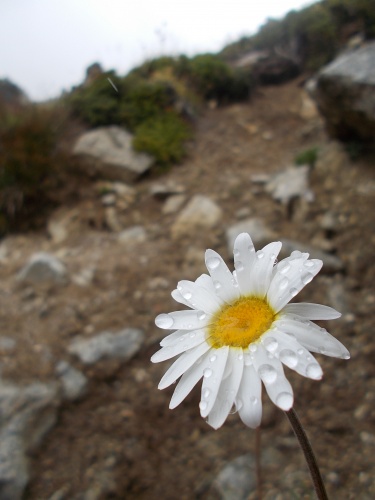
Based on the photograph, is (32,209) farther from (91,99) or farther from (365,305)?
(365,305)

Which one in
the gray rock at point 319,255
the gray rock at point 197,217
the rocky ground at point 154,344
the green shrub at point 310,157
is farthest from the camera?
the green shrub at point 310,157

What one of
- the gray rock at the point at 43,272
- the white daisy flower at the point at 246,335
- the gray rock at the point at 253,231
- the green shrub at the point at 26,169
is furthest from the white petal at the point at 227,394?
the green shrub at the point at 26,169

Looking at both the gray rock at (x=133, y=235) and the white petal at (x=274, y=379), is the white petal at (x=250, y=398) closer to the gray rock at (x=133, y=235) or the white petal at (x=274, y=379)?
the white petal at (x=274, y=379)

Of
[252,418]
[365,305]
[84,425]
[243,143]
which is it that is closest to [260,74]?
[243,143]

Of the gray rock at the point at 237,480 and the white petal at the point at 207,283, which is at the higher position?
the white petal at the point at 207,283

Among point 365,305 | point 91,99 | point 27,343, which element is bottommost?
point 365,305

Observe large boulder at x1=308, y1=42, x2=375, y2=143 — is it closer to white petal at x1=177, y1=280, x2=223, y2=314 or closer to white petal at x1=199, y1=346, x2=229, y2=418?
white petal at x1=177, y1=280, x2=223, y2=314
